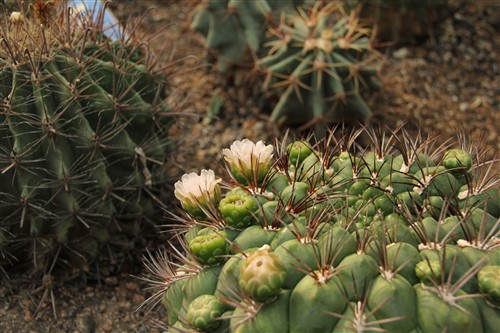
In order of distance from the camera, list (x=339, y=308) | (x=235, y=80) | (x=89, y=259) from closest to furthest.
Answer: (x=339, y=308) < (x=89, y=259) < (x=235, y=80)

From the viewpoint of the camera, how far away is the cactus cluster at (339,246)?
1.37 m

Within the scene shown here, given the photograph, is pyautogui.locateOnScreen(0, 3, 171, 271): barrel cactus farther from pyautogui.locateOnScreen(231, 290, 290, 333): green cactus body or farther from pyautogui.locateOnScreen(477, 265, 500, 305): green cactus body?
pyautogui.locateOnScreen(477, 265, 500, 305): green cactus body

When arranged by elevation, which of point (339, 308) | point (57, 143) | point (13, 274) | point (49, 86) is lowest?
point (13, 274)

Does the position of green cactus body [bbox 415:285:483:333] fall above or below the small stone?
below

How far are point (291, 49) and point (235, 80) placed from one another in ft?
1.55

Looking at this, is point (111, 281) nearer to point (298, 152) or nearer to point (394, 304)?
point (298, 152)

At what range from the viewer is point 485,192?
171cm

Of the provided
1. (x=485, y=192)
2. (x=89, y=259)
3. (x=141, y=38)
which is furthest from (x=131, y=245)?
(x=485, y=192)

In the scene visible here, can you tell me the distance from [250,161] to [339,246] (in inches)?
15.2

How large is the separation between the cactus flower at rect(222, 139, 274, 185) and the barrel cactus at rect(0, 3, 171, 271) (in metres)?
0.58

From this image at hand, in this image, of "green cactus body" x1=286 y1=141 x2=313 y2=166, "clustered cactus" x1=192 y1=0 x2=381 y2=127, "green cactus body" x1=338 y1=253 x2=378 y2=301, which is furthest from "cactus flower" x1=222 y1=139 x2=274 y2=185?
"clustered cactus" x1=192 y1=0 x2=381 y2=127

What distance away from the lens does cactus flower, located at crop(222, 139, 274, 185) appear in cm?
174

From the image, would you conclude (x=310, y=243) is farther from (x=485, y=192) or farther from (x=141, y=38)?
(x=141, y=38)

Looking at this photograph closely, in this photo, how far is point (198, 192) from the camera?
1.74m
